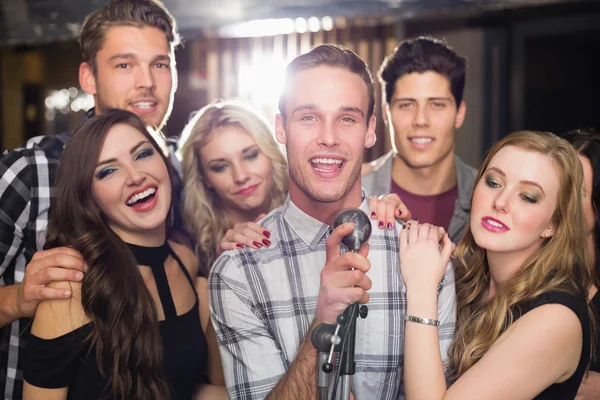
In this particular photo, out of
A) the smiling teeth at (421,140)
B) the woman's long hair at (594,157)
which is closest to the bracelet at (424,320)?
the woman's long hair at (594,157)

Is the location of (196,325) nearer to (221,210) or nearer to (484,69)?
(221,210)

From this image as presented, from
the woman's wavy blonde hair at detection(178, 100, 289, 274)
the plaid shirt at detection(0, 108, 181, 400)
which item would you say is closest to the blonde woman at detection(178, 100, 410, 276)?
the woman's wavy blonde hair at detection(178, 100, 289, 274)

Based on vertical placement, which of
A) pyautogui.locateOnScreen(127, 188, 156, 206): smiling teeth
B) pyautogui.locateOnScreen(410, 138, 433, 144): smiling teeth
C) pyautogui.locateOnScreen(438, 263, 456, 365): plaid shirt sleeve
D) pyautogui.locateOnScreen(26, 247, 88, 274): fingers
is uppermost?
pyautogui.locateOnScreen(410, 138, 433, 144): smiling teeth

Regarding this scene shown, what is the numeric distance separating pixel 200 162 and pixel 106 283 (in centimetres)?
97

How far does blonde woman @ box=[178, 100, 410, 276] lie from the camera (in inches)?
112

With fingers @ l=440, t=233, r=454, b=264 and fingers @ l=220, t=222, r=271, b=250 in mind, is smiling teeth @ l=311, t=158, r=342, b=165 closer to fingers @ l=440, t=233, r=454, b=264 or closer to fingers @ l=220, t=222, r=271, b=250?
fingers @ l=220, t=222, r=271, b=250

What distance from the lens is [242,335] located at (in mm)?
1987

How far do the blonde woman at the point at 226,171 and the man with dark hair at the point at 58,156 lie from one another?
213 millimetres

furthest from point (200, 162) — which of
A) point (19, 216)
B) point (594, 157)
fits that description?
point (594, 157)

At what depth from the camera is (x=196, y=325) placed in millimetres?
2279

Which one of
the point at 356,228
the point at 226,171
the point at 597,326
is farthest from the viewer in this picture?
the point at 226,171

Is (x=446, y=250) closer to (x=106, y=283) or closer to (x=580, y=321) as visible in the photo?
(x=580, y=321)

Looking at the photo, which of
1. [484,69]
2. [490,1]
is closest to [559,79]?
[484,69]

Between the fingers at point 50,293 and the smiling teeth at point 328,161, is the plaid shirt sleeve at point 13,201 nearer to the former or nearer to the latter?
the fingers at point 50,293
